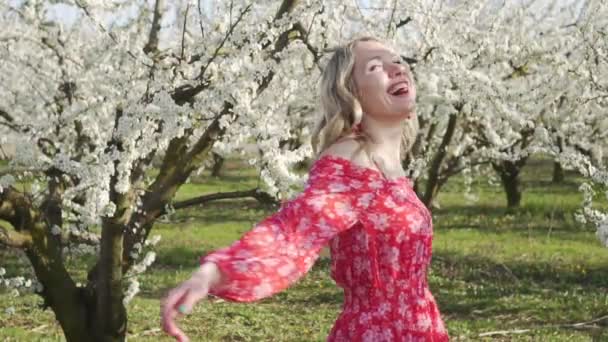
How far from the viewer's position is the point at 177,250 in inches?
573

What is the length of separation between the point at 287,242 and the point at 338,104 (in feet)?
1.49

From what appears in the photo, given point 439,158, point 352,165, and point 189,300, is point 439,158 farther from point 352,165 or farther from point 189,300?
point 189,300

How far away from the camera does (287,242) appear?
8.02 ft

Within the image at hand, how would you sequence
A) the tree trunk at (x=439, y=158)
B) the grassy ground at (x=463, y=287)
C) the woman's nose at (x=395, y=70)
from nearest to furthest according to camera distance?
the woman's nose at (x=395, y=70) < the grassy ground at (x=463, y=287) < the tree trunk at (x=439, y=158)

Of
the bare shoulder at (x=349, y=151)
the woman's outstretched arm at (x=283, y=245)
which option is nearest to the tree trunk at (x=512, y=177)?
the bare shoulder at (x=349, y=151)

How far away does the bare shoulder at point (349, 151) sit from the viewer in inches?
105

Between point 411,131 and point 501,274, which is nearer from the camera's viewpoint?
point 411,131

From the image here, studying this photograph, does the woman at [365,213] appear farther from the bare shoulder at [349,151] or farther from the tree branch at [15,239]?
the tree branch at [15,239]

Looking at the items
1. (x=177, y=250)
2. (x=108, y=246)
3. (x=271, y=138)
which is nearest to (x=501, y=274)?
(x=177, y=250)

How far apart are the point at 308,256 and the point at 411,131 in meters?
0.75

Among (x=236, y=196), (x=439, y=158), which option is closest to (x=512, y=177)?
(x=439, y=158)

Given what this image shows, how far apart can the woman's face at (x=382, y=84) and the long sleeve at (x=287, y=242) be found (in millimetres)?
267

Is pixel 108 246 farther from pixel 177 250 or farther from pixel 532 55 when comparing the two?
pixel 177 250

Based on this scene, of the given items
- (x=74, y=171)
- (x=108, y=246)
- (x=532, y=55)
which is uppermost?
(x=532, y=55)
